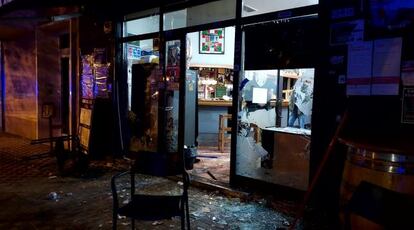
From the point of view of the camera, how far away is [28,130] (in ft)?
→ 30.0

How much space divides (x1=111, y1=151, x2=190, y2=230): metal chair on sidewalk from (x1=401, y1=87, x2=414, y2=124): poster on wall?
2.10 metres

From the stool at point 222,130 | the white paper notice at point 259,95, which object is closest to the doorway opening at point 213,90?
the stool at point 222,130

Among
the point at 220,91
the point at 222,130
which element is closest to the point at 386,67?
the point at 222,130

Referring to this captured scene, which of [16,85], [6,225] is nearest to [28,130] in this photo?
[16,85]

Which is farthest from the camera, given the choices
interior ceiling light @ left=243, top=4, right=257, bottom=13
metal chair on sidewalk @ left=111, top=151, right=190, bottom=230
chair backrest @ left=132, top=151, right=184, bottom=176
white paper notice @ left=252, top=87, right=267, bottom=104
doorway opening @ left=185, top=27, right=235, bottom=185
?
doorway opening @ left=185, top=27, right=235, bottom=185

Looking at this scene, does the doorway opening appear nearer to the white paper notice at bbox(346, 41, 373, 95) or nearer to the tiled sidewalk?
the tiled sidewalk

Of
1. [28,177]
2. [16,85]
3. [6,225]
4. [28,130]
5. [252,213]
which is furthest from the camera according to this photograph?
[16,85]

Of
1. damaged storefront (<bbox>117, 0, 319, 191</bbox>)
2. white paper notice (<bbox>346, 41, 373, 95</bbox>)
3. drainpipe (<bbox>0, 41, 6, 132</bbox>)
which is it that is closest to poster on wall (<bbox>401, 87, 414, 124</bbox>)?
white paper notice (<bbox>346, 41, 373, 95</bbox>)

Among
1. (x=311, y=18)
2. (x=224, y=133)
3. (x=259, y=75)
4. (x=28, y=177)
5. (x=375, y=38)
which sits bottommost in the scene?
(x=28, y=177)

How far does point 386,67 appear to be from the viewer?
3277 millimetres

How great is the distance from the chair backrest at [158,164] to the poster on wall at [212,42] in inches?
217

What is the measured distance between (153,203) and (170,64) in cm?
330

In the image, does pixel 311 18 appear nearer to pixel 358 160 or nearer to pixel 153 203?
pixel 358 160

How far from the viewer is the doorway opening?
7516 mm
